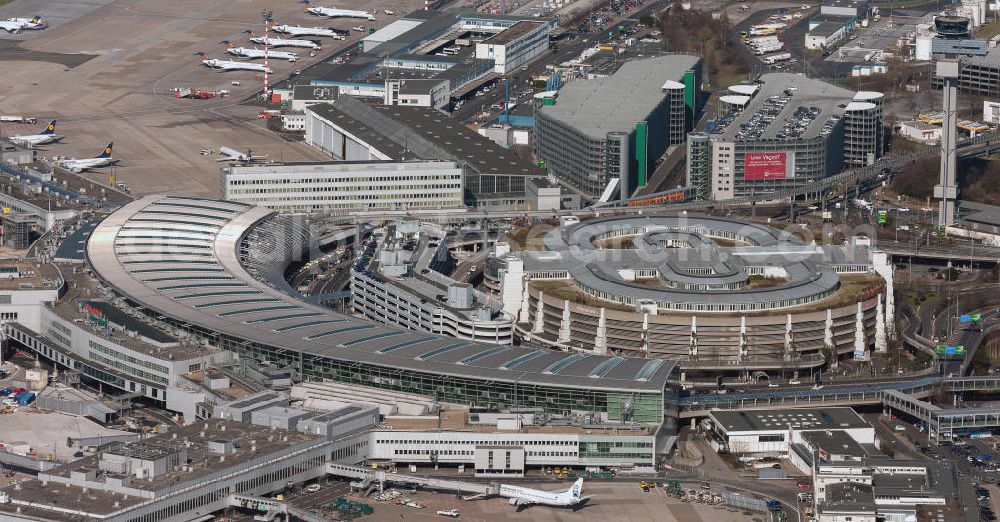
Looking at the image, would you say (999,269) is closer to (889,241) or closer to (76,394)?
(889,241)

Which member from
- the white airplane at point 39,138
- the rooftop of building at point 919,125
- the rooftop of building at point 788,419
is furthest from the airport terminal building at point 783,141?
the white airplane at point 39,138

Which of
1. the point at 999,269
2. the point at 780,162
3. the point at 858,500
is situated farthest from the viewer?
the point at 780,162

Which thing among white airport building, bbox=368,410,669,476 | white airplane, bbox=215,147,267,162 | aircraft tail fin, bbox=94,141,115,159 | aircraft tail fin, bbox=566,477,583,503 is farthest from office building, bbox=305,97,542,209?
aircraft tail fin, bbox=566,477,583,503

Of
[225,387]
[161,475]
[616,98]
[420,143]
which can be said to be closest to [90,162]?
[420,143]

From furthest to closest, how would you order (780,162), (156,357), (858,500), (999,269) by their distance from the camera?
(780,162), (999,269), (156,357), (858,500)

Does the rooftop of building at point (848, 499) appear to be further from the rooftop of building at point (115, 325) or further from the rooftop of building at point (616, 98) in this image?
the rooftop of building at point (616, 98)

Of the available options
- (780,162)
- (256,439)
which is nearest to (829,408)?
(256,439)
